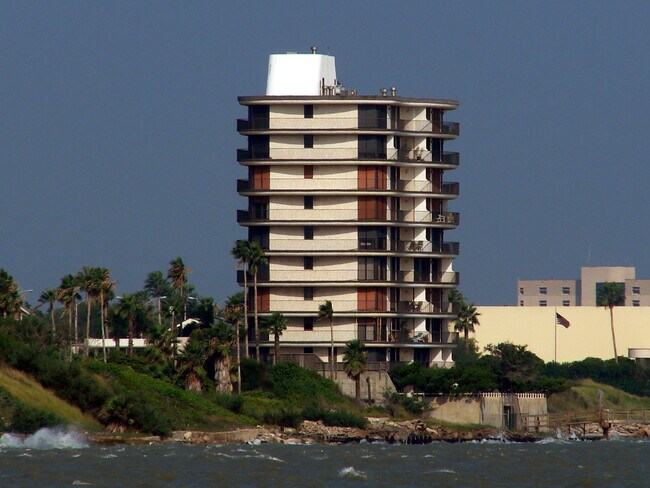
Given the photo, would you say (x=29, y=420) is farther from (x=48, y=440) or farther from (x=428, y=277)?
(x=428, y=277)

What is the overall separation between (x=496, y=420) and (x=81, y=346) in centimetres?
3787

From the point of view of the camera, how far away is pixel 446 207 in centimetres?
14475

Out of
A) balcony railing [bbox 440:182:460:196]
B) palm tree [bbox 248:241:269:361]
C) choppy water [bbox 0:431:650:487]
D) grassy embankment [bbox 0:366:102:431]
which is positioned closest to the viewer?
choppy water [bbox 0:431:650:487]

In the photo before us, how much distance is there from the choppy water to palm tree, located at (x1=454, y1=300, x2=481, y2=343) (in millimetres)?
68700

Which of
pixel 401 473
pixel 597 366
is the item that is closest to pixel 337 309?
pixel 597 366

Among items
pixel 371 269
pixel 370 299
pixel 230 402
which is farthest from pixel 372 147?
pixel 230 402

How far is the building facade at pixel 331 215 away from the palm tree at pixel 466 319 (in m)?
31.3

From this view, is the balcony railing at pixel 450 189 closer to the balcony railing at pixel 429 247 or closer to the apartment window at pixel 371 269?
the balcony railing at pixel 429 247

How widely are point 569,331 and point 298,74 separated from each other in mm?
51683

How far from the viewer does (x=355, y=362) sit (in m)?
132

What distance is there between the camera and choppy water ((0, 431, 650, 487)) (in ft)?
219

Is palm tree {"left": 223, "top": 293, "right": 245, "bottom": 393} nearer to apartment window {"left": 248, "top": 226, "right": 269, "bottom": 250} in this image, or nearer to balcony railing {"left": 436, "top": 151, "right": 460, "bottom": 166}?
apartment window {"left": 248, "top": 226, "right": 269, "bottom": 250}

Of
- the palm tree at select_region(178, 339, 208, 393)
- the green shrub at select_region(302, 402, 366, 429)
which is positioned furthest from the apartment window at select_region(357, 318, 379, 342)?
the palm tree at select_region(178, 339, 208, 393)

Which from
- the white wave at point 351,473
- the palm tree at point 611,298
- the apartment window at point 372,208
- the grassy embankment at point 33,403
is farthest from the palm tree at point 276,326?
the white wave at point 351,473
